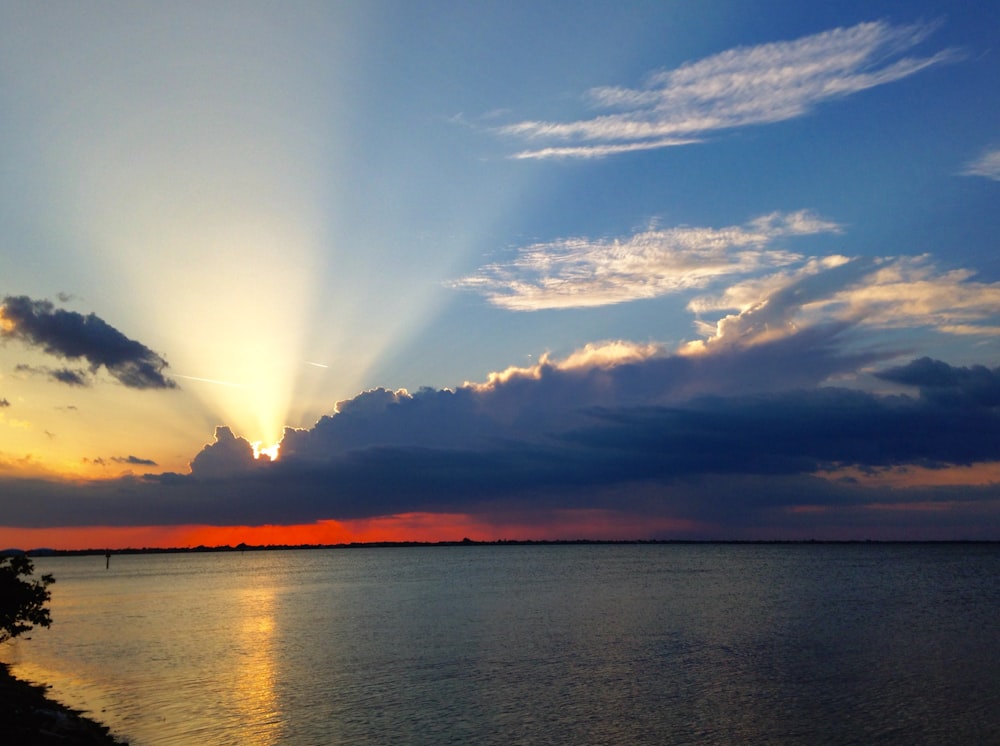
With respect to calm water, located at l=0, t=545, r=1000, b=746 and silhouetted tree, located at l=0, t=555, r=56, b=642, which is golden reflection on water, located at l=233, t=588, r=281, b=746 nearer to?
calm water, located at l=0, t=545, r=1000, b=746

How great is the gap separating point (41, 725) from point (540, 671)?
30752 millimetres

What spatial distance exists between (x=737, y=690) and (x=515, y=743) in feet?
58.0

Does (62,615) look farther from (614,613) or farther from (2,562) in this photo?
(614,613)

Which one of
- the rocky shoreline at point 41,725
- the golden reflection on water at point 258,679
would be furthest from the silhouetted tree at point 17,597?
the golden reflection on water at point 258,679

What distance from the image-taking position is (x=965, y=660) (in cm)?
5575

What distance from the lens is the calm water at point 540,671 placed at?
3812cm

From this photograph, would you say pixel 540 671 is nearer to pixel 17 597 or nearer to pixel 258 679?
pixel 258 679

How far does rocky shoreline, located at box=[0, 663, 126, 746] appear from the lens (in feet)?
99.7

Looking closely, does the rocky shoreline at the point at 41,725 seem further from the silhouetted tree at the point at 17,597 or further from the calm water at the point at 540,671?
the silhouetted tree at the point at 17,597

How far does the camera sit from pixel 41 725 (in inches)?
1272

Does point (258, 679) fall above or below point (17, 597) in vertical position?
below

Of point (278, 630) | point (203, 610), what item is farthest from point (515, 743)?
point (203, 610)

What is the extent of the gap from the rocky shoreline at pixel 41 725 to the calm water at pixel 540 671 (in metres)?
2.25

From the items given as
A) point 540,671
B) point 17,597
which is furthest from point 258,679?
point 540,671
